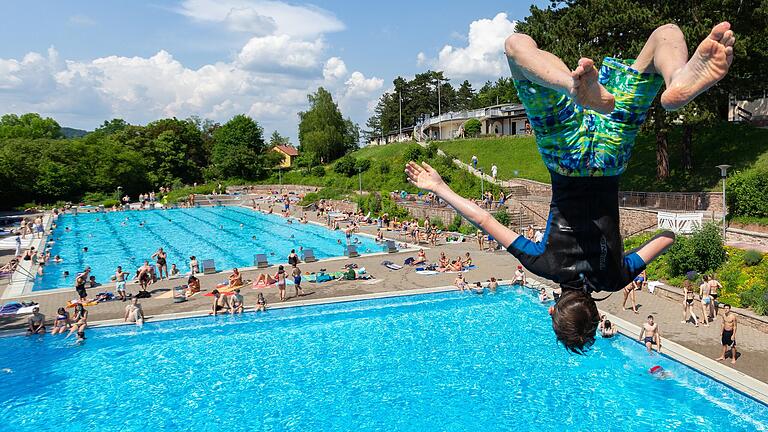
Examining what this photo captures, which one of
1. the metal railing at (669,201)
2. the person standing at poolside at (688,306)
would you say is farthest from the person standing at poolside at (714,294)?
the metal railing at (669,201)

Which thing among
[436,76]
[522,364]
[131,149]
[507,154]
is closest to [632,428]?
[522,364]

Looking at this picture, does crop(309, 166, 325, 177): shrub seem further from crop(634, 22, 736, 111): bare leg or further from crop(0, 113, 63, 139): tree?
crop(634, 22, 736, 111): bare leg

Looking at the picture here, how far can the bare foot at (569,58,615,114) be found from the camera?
7.89 feet

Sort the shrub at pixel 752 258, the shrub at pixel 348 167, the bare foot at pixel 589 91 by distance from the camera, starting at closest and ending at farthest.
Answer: the bare foot at pixel 589 91, the shrub at pixel 752 258, the shrub at pixel 348 167

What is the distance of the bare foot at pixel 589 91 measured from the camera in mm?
2406

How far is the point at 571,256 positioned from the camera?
3275 mm

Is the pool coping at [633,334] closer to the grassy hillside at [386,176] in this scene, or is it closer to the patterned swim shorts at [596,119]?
the patterned swim shorts at [596,119]

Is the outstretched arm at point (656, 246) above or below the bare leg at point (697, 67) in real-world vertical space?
below

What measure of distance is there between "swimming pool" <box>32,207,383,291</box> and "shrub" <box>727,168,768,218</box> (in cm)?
1909

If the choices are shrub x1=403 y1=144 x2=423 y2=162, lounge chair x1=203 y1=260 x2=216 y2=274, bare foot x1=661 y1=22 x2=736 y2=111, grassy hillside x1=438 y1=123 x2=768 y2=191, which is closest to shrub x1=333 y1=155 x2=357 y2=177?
shrub x1=403 y1=144 x2=423 y2=162

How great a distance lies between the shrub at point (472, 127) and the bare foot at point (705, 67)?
2468 inches

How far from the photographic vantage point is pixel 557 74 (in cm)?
258

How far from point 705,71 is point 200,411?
13.0m

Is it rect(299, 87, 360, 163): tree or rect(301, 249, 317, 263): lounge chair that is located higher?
rect(299, 87, 360, 163): tree
